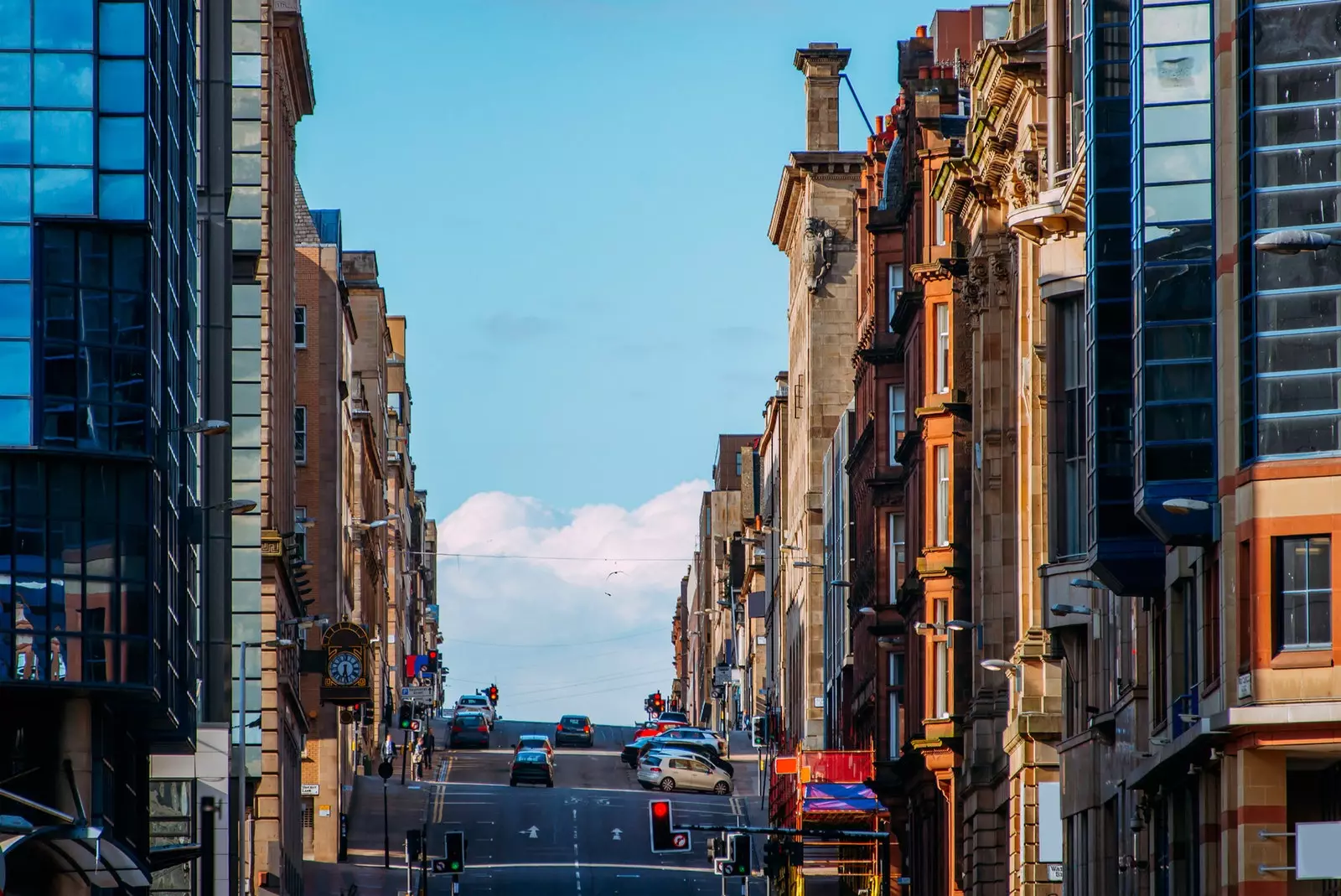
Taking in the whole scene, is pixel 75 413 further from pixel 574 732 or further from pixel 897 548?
pixel 574 732

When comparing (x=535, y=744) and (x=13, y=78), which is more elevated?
(x=13, y=78)

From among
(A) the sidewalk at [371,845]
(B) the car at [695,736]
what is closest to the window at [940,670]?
(A) the sidewalk at [371,845]

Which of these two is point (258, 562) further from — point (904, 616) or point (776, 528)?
point (776, 528)

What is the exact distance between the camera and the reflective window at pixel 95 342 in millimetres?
54750

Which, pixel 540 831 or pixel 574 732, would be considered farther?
pixel 574 732

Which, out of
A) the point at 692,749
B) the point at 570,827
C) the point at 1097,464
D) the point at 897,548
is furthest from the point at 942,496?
the point at 692,749

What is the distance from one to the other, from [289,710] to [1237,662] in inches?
2215

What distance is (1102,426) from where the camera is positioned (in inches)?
1930

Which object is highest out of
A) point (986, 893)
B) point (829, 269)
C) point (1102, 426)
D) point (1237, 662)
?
point (829, 269)

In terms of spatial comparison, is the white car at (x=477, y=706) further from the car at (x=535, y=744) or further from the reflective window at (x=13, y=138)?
the reflective window at (x=13, y=138)

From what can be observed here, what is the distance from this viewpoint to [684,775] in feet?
391

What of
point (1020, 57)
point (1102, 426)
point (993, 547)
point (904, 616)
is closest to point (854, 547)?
point (904, 616)

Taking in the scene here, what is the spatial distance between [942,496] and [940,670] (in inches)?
178

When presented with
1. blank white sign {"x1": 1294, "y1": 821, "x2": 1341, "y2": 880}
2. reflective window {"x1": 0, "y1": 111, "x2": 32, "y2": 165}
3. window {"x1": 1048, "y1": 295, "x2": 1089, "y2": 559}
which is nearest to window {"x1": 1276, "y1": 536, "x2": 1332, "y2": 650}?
blank white sign {"x1": 1294, "y1": 821, "x2": 1341, "y2": 880}
